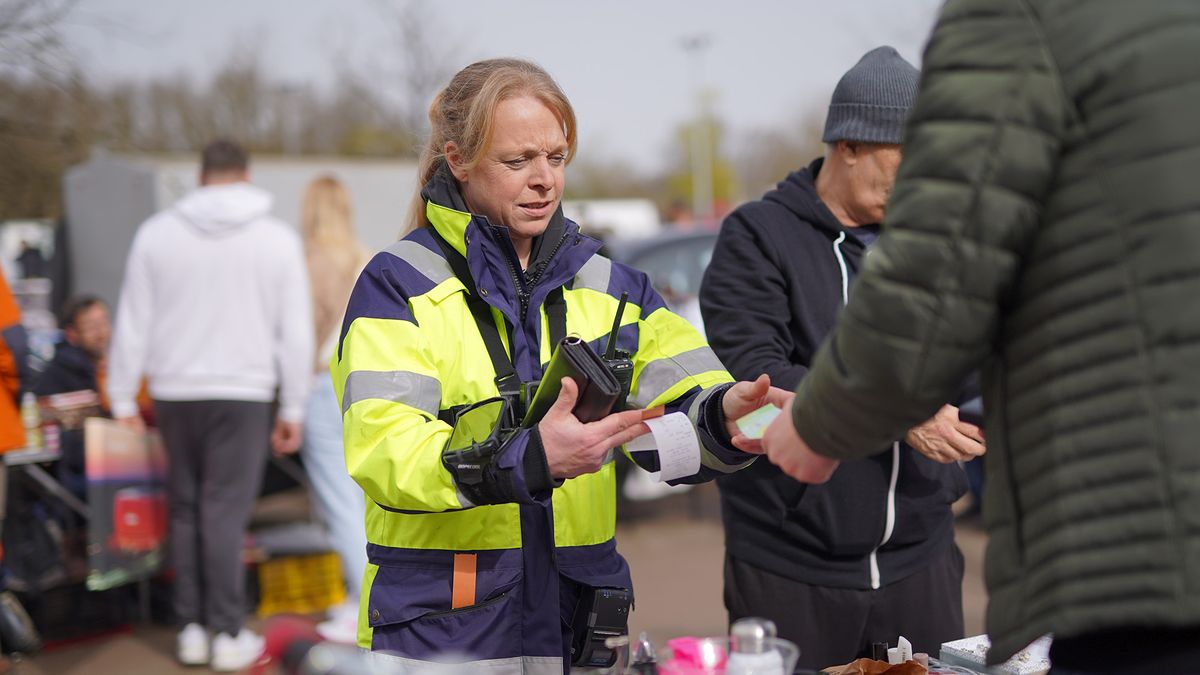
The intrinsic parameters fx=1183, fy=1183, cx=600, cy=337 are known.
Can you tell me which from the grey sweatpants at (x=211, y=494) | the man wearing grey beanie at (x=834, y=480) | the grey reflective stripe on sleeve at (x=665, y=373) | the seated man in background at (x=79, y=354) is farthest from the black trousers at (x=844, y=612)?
the seated man in background at (x=79, y=354)

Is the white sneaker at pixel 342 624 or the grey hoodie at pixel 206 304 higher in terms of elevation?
the grey hoodie at pixel 206 304

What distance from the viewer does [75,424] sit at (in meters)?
6.00

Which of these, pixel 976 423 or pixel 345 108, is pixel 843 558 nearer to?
pixel 976 423

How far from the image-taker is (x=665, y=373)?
2.55m

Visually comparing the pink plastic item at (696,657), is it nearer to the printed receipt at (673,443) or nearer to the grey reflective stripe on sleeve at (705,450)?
the printed receipt at (673,443)

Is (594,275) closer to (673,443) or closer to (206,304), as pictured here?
(673,443)

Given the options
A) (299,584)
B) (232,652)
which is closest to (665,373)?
(232,652)

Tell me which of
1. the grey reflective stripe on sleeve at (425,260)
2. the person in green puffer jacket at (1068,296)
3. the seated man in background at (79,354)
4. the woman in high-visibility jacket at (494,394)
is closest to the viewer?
the person in green puffer jacket at (1068,296)

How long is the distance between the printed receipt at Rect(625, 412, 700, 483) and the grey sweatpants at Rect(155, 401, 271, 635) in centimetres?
359

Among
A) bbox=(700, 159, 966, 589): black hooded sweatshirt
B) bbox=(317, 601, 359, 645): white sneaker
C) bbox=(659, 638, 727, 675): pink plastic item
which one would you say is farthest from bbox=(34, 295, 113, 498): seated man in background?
bbox=(659, 638, 727, 675): pink plastic item

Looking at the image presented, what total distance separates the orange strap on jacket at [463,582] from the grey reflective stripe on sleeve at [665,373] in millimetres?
516

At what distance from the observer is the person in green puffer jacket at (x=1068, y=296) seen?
1.43 metres

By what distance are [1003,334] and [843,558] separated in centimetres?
157

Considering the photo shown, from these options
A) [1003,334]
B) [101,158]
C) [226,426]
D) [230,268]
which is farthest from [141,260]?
[101,158]
